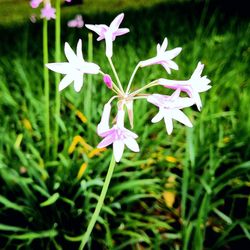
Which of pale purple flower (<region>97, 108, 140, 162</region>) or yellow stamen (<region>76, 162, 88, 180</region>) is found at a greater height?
pale purple flower (<region>97, 108, 140, 162</region>)

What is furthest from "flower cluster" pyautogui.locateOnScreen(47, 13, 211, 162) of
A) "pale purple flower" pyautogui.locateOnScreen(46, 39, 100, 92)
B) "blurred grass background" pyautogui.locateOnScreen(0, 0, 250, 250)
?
"blurred grass background" pyautogui.locateOnScreen(0, 0, 250, 250)

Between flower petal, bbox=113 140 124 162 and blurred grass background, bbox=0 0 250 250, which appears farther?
blurred grass background, bbox=0 0 250 250

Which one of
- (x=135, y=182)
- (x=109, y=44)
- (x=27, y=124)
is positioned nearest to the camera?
(x=109, y=44)

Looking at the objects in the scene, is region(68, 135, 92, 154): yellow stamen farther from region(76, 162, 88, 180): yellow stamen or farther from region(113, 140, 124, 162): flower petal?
region(113, 140, 124, 162): flower petal

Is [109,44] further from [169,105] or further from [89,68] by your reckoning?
[169,105]

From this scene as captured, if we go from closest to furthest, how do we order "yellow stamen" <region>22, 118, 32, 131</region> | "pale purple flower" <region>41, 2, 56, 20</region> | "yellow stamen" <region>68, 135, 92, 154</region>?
1. "pale purple flower" <region>41, 2, 56, 20</region>
2. "yellow stamen" <region>68, 135, 92, 154</region>
3. "yellow stamen" <region>22, 118, 32, 131</region>

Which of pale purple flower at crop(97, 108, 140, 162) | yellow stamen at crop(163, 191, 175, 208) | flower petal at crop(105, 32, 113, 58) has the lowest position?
yellow stamen at crop(163, 191, 175, 208)

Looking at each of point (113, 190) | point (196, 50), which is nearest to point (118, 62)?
point (196, 50)

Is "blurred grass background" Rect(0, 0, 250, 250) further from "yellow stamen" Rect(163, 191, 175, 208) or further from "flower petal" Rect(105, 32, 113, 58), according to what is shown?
"flower petal" Rect(105, 32, 113, 58)

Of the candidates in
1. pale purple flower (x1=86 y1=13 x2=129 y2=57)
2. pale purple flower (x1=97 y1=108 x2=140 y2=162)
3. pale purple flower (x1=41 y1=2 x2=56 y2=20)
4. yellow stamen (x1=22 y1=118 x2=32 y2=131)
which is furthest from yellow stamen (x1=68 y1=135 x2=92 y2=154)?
pale purple flower (x1=97 y1=108 x2=140 y2=162)

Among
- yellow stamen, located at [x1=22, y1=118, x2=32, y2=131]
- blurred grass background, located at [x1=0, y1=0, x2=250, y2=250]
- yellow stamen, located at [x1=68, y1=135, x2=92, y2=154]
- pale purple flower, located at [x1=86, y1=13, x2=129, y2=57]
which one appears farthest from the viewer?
yellow stamen, located at [x1=22, y1=118, x2=32, y2=131]

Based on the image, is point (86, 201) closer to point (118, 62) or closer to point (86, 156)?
point (86, 156)

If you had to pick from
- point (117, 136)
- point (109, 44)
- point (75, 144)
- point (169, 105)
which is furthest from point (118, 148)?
point (75, 144)
